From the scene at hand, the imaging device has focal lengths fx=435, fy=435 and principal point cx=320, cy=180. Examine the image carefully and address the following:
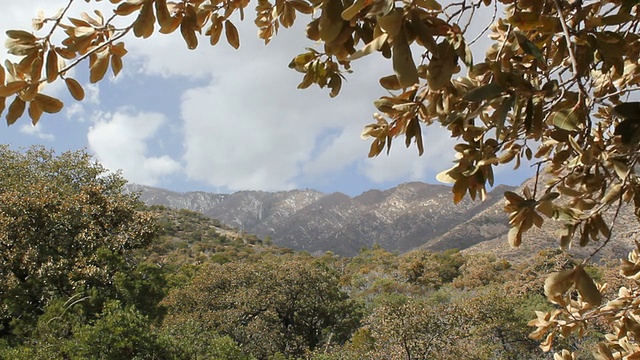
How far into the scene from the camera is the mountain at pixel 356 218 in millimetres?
109312

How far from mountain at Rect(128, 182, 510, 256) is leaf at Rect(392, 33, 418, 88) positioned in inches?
3823

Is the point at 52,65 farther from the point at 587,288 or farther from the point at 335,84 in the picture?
the point at 587,288

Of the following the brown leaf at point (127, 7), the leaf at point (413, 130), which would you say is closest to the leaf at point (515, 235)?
the leaf at point (413, 130)

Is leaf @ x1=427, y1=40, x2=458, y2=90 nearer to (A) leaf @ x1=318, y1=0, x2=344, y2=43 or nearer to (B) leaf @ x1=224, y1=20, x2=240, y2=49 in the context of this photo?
(A) leaf @ x1=318, y1=0, x2=344, y2=43

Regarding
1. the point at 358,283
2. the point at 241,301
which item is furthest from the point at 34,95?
the point at 358,283

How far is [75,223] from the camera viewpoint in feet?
31.7

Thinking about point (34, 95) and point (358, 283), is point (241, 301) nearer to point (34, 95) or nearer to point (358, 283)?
point (358, 283)

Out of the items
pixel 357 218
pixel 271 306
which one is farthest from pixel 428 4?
pixel 357 218

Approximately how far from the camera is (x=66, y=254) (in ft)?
31.0

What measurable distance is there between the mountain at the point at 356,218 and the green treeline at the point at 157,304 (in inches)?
3322

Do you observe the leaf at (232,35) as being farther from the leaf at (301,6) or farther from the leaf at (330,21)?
the leaf at (330,21)

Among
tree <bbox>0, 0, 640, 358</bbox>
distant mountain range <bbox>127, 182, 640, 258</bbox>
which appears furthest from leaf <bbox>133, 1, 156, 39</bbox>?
distant mountain range <bbox>127, 182, 640, 258</bbox>

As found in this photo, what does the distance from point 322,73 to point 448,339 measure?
774cm

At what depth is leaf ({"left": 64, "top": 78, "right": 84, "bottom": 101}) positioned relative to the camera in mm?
907
